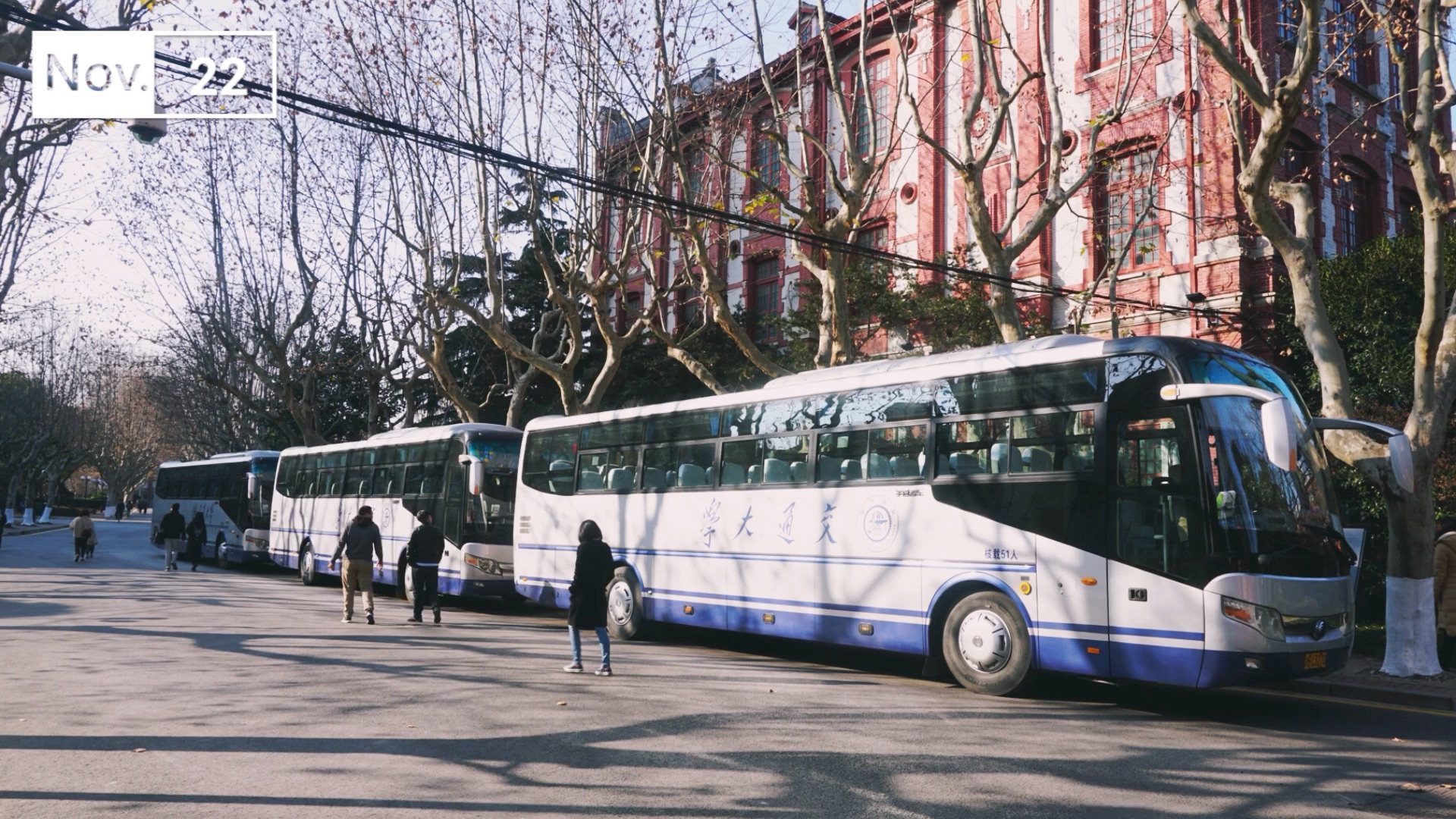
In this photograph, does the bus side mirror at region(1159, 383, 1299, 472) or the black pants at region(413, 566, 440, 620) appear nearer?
the bus side mirror at region(1159, 383, 1299, 472)

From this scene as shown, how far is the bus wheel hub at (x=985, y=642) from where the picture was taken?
10.2m

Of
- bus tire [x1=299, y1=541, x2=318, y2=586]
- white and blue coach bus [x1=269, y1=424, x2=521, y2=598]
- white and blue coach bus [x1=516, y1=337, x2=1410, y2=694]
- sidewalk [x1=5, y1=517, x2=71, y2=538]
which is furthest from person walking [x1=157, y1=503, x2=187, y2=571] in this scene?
sidewalk [x1=5, y1=517, x2=71, y2=538]

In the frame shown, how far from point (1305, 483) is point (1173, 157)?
12.9 metres

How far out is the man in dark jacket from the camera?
16.3 meters

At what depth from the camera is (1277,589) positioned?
873 centimetres

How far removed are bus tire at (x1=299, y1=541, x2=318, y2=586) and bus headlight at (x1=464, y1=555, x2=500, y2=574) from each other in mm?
7744

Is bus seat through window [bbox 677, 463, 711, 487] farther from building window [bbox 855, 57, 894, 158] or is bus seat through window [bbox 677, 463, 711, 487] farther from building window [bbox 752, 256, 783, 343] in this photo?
building window [bbox 752, 256, 783, 343]

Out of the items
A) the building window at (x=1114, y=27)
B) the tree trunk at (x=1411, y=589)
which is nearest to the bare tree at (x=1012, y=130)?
the building window at (x=1114, y=27)

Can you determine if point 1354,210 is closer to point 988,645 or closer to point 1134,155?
point 1134,155

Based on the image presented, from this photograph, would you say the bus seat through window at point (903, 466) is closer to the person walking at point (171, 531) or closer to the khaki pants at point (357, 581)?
the khaki pants at point (357, 581)

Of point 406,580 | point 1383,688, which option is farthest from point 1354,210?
point 406,580

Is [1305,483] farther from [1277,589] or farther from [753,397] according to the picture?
[753,397]

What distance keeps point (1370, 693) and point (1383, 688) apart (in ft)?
0.39

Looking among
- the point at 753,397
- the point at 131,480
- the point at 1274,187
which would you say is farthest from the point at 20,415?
the point at 1274,187
